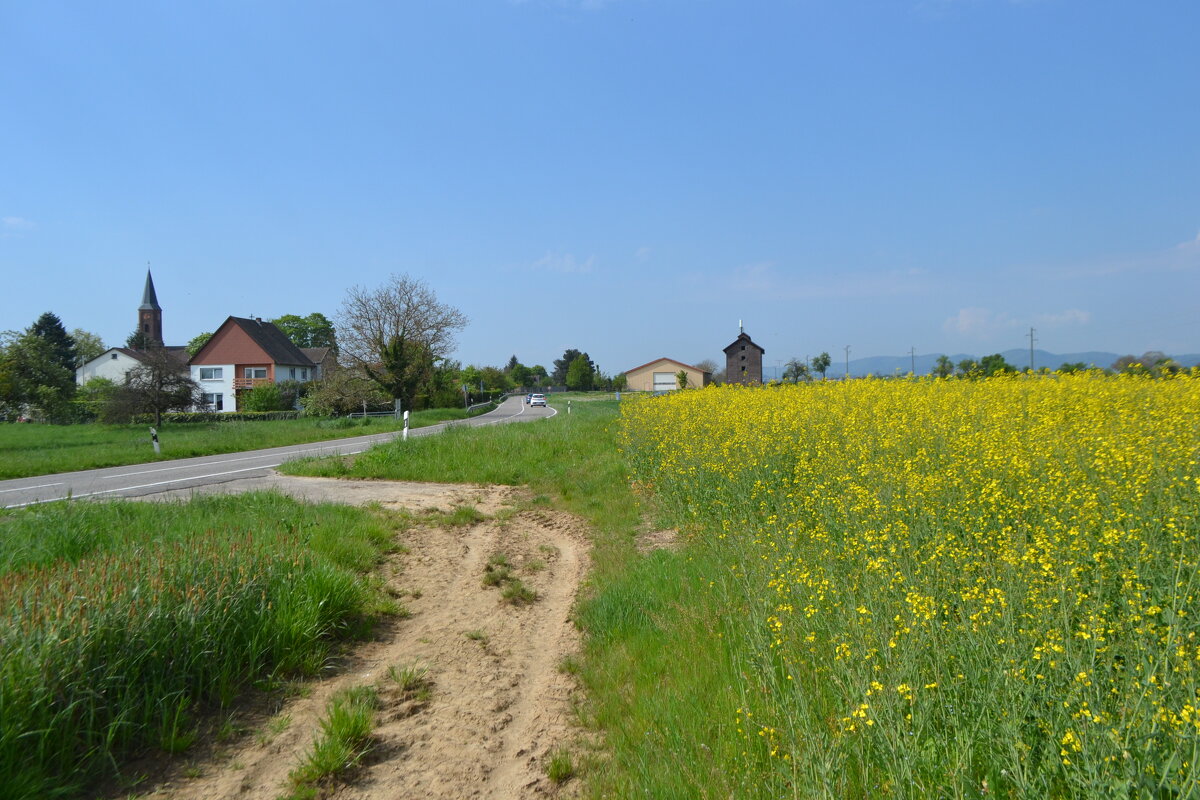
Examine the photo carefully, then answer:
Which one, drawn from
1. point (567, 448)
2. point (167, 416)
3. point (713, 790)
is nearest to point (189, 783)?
point (713, 790)

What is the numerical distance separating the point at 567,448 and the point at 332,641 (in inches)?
436

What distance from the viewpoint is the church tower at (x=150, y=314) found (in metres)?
91.3

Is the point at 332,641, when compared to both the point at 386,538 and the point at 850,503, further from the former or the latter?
the point at 850,503

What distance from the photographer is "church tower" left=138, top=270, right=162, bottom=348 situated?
91312 millimetres

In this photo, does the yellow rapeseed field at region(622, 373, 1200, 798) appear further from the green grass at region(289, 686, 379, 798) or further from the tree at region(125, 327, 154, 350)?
the tree at region(125, 327, 154, 350)

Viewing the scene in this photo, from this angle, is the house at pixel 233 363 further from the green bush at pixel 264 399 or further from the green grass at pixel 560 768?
the green grass at pixel 560 768

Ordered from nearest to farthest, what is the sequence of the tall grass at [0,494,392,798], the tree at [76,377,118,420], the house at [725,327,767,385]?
the tall grass at [0,494,392,798]
the tree at [76,377,118,420]
the house at [725,327,767,385]

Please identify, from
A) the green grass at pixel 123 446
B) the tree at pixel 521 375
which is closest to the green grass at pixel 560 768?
the green grass at pixel 123 446

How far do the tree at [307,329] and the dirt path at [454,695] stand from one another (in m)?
102

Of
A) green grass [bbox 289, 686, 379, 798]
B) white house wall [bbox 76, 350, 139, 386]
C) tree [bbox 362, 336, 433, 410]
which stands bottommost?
green grass [bbox 289, 686, 379, 798]

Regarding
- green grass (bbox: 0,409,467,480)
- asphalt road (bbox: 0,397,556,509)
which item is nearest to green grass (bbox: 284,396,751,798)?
asphalt road (bbox: 0,397,556,509)

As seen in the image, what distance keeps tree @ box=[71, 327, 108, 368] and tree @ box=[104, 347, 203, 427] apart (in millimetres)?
64226

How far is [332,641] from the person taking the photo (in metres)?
5.43

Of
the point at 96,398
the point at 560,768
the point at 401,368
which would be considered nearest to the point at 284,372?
the point at 96,398
